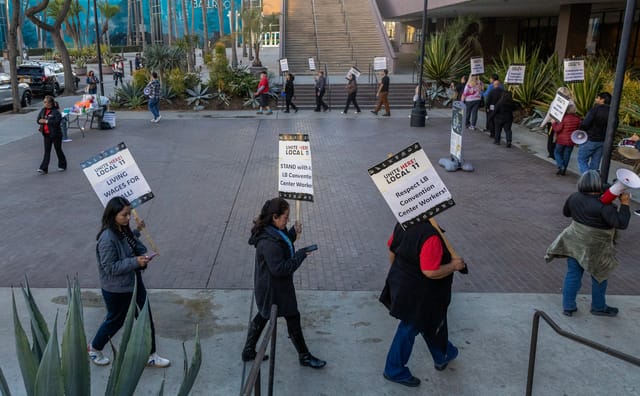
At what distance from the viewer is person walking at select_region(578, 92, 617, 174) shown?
10219mm

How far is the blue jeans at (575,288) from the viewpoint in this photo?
19.5 ft

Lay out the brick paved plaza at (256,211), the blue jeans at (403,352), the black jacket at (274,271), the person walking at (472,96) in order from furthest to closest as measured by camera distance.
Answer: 1. the person walking at (472,96)
2. the brick paved plaza at (256,211)
3. the blue jeans at (403,352)
4. the black jacket at (274,271)

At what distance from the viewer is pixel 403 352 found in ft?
16.0

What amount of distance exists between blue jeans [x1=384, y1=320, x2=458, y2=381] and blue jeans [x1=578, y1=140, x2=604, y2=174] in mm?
7223

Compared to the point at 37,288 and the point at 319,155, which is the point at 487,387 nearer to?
the point at 37,288

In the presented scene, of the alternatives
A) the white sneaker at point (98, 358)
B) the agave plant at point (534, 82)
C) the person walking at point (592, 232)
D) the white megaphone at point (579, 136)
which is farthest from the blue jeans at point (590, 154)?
the white sneaker at point (98, 358)

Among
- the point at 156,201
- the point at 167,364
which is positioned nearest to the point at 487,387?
the point at 167,364

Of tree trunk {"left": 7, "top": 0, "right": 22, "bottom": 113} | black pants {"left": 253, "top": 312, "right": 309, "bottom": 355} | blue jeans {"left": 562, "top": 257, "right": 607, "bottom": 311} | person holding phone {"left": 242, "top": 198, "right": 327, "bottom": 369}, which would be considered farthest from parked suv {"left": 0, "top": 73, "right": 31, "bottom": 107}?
blue jeans {"left": 562, "top": 257, "right": 607, "bottom": 311}

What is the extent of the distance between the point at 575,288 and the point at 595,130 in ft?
18.0

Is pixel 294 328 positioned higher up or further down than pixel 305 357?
higher up

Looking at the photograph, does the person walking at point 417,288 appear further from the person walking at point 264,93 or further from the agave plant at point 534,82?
the person walking at point 264,93

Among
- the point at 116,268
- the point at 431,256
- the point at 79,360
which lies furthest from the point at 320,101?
the point at 79,360

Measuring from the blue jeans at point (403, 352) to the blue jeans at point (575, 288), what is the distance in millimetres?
1794

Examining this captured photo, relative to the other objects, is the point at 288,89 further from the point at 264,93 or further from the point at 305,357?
the point at 305,357
